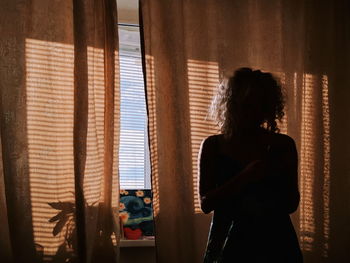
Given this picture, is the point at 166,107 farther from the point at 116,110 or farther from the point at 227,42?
the point at 227,42

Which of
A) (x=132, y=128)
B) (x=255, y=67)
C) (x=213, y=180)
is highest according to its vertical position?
(x=255, y=67)

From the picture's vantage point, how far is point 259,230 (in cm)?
135

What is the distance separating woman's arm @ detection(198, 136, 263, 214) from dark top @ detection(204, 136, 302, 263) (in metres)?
0.03

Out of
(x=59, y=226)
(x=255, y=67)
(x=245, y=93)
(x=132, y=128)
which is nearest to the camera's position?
(x=245, y=93)

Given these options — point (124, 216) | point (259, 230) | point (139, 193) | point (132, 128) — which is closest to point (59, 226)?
point (124, 216)

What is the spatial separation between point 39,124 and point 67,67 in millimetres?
300

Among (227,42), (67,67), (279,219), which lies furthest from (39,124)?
(279,219)

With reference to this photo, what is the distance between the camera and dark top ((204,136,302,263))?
134cm

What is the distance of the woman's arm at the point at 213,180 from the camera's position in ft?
4.35

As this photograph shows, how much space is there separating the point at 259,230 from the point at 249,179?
0.17 m

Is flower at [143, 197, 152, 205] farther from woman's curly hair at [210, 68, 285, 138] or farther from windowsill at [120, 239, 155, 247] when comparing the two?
woman's curly hair at [210, 68, 285, 138]

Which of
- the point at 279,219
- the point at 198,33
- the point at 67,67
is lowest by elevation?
the point at 279,219

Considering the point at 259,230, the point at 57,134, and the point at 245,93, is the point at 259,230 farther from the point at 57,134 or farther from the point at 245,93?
the point at 57,134

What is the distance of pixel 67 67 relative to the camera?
2082mm
